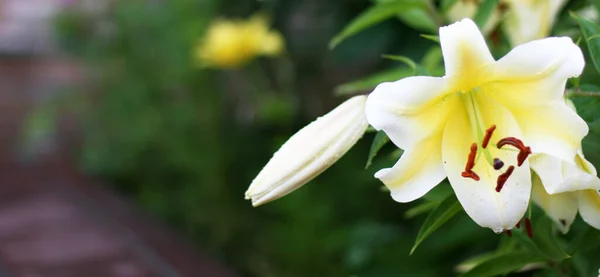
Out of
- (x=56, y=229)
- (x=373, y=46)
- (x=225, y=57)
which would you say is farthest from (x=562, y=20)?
(x=56, y=229)

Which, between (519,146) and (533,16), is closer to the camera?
(519,146)

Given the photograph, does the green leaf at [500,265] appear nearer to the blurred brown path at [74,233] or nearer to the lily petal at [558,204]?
the lily petal at [558,204]

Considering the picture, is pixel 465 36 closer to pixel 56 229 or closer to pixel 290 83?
pixel 290 83

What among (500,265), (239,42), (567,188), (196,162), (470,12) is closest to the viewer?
(567,188)

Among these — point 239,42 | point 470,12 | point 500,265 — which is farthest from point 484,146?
point 239,42

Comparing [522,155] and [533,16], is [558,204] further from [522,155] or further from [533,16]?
[533,16]

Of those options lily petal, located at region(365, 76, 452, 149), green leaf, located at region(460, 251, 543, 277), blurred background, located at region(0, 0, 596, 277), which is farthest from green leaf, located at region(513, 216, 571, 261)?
blurred background, located at region(0, 0, 596, 277)
